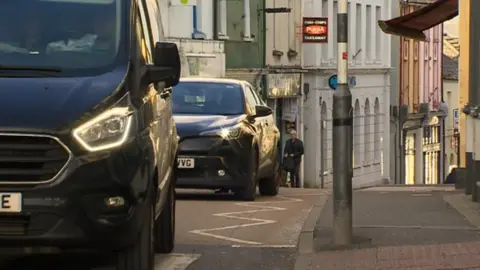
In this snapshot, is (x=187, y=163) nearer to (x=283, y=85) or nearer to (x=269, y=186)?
(x=269, y=186)

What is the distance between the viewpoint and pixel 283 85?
142ft

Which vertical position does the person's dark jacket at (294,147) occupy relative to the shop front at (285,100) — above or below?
below

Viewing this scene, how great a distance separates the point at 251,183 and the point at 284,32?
2910cm

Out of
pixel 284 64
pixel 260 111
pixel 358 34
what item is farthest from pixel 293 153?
pixel 358 34

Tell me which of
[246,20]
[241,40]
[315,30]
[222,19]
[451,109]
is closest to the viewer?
[222,19]

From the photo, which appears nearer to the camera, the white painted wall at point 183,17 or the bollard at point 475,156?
the bollard at point 475,156

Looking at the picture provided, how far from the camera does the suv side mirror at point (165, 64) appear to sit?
26.5ft

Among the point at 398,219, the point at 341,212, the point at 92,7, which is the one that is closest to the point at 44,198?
the point at 92,7

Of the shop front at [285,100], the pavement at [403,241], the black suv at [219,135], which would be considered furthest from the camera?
the shop front at [285,100]

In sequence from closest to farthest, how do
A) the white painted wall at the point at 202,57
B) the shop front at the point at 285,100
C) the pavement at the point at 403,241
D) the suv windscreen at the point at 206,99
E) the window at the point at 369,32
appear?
the pavement at the point at 403,241 < the suv windscreen at the point at 206,99 < the white painted wall at the point at 202,57 < the shop front at the point at 285,100 < the window at the point at 369,32

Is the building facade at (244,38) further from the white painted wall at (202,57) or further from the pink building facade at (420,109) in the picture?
the pink building facade at (420,109)

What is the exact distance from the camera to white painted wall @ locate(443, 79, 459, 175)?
64.1 meters

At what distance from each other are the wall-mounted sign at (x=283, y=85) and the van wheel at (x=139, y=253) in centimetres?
3367

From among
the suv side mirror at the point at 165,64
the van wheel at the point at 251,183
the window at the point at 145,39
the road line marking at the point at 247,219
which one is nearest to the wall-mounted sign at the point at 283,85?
the road line marking at the point at 247,219
